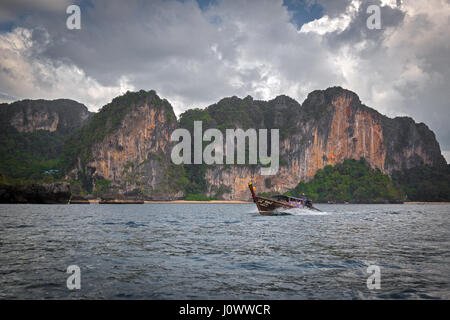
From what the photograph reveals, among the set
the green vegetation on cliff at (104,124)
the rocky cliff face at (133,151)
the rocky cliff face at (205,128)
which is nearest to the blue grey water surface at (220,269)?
the rocky cliff face at (133,151)

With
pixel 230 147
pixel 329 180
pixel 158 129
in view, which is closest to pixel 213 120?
pixel 230 147

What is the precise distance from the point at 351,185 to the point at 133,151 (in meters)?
118

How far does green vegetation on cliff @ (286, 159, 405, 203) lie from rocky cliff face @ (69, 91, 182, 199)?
74.8m

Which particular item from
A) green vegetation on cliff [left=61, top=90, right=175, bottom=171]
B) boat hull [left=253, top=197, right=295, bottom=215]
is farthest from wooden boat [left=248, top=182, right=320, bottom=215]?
green vegetation on cliff [left=61, top=90, right=175, bottom=171]

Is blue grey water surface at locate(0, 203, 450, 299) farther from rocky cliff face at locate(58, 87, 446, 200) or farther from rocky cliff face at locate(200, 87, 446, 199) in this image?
rocky cliff face at locate(200, 87, 446, 199)

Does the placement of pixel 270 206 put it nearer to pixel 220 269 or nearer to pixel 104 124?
pixel 220 269

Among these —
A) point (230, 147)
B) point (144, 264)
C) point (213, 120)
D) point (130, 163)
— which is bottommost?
point (144, 264)

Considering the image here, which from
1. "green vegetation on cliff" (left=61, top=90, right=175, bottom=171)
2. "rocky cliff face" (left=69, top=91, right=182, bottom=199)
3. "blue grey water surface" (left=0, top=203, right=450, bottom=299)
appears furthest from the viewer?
"green vegetation on cliff" (left=61, top=90, right=175, bottom=171)

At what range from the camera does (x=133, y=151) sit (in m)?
159

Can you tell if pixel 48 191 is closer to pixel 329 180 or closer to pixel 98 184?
pixel 98 184

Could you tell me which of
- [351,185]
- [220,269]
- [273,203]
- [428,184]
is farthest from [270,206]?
[428,184]

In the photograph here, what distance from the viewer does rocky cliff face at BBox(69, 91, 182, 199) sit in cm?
15275

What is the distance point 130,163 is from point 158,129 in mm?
23904
